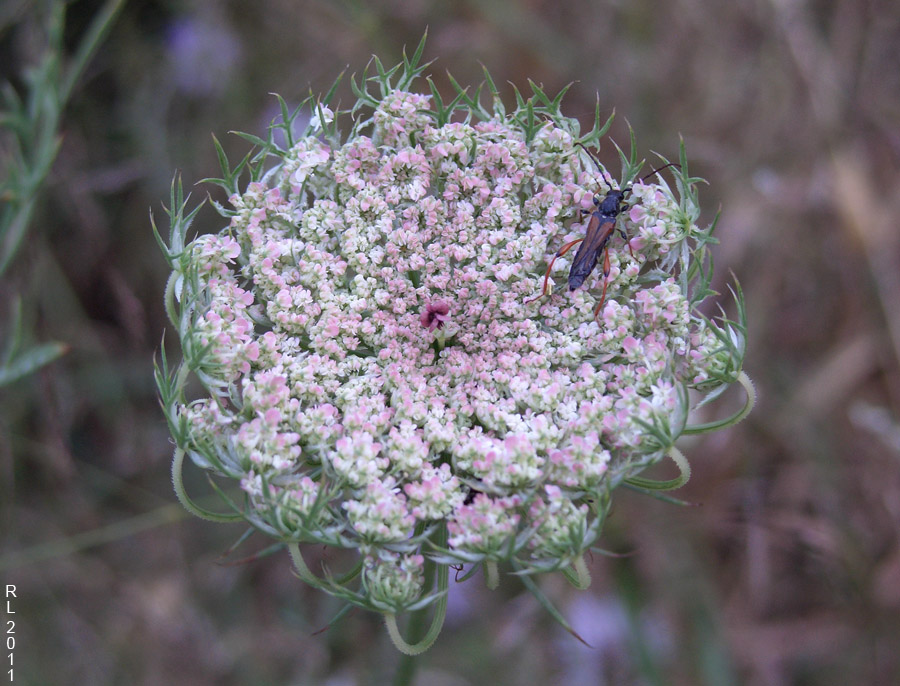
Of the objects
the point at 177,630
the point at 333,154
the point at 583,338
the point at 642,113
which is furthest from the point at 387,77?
the point at 177,630

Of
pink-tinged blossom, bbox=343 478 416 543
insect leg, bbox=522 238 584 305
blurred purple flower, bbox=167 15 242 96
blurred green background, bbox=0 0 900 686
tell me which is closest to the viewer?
pink-tinged blossom, bbox=343 478 416 543

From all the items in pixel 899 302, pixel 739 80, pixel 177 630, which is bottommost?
pixel 177 630

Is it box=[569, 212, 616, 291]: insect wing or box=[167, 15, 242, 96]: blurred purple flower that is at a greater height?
box=[569, 212, 616, 291]: insect wing

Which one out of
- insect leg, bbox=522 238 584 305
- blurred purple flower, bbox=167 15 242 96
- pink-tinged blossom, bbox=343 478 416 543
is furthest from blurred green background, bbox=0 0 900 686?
pink-tinged blossom, bbox=343 478 416 543

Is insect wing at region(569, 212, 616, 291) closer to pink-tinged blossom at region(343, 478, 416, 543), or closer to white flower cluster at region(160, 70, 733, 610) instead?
white flower cluster at region(160, 70, 733, 610)

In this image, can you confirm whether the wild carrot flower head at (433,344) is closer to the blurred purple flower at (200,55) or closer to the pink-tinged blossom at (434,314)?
the pink-tinged blossom at (434,314)

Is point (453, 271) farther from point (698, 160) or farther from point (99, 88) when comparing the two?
point (99, 88)

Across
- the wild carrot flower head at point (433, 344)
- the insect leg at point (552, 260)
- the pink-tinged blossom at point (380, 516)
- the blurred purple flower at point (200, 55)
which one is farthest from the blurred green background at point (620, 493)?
the pink-tinged blossom at point (380, 516)
